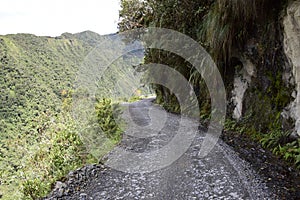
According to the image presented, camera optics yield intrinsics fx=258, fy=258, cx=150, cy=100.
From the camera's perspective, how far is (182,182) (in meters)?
3.92

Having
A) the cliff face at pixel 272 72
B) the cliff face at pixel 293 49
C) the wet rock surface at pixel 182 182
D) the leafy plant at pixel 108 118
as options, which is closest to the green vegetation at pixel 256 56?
the cliff face at pixel 272 72

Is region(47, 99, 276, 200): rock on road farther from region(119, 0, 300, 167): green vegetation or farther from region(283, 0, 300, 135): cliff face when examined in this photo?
region(283, 0, 300, 135): cliff face

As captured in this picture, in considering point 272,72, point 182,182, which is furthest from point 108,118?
point 182,182

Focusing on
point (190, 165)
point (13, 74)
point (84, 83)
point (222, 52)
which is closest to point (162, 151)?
point (190, 165)

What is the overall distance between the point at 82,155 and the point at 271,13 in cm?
541

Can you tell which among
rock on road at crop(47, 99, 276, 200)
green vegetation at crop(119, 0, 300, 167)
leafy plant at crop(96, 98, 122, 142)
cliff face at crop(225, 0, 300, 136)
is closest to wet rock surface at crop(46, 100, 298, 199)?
rock on road at crop(47, 99, 276, 200)

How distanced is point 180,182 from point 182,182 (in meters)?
0.03

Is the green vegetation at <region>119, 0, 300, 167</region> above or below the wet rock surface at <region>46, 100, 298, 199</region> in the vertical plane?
above

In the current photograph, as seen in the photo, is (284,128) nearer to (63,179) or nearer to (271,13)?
(271,13)

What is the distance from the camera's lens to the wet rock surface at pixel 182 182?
11.4ft

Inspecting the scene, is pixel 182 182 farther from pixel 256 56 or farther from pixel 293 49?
pixel 256 56

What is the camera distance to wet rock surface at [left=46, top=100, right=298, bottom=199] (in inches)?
137

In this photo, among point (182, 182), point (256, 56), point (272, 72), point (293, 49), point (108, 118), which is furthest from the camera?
point (108, 118)

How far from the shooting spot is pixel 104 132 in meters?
8.81
